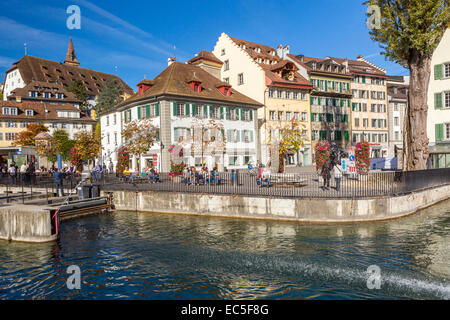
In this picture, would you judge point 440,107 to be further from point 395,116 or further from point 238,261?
point 395,116

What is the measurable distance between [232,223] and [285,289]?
30.2ft

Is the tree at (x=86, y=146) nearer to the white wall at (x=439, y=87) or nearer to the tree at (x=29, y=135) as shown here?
the tree at (x=29, y=135)

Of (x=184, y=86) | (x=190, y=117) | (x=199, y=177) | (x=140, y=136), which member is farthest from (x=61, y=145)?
(x=199, y=177)

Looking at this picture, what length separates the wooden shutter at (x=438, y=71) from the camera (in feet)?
106

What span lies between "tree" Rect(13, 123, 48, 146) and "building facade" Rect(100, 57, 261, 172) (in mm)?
19773

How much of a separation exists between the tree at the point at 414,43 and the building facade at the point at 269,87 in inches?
913

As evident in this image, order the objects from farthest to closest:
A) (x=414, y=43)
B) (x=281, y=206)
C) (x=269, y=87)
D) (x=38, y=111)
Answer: (x=38, y=111) → (x=269, y=87) → (x=414, y=43) → (x=281, y=206)

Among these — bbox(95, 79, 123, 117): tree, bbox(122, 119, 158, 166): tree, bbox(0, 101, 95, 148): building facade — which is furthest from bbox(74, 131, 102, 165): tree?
bbox(95, 79, 123, 117): tree

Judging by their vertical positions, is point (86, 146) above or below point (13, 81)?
below

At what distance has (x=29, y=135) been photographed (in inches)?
2421

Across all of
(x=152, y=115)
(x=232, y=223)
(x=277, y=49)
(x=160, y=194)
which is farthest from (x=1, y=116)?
(x=232, y=223)

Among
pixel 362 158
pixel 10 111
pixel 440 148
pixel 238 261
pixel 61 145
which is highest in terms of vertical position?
pixel 10 111

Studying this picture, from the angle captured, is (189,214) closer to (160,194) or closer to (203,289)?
(160,194)

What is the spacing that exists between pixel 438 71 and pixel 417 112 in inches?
482
